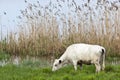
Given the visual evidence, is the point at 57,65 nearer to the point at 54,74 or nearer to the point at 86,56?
the point at 86,56

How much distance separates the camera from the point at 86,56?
36.2ft

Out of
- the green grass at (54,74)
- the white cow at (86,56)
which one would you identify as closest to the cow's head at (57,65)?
the white cow at (86,56)

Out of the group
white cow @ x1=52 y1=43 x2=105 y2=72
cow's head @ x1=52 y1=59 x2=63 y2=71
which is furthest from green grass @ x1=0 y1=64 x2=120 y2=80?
white cow @ x1=52 y1=43 x2=105 y2=72

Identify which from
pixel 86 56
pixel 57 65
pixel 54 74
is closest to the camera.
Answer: pixel 54 74

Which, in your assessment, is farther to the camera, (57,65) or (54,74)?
(57,65)

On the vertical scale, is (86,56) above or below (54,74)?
above

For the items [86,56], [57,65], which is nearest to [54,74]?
[57,65]

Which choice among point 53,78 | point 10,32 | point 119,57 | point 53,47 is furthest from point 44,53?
point 53,78

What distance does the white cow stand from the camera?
10848mm

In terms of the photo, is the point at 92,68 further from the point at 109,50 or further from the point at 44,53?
the point at 44,53

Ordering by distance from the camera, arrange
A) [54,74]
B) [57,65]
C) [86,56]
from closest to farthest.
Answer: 1. [54,74]
2. [86,56]
3. [57,65]

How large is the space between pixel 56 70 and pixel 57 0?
18.9 feet

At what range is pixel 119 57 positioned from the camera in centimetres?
1559

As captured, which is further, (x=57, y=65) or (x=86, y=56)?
(x=57, y=65)
